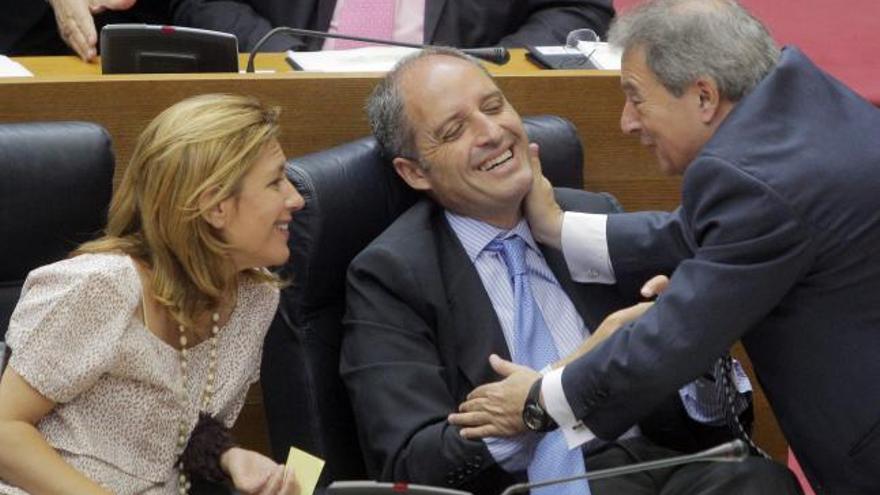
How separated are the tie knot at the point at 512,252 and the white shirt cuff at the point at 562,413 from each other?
321 millimetres

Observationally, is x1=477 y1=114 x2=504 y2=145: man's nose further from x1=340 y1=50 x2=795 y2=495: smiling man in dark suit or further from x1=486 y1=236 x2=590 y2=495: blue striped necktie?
x1=486 y1=236 x2=590 y2=495: blue striped necktie

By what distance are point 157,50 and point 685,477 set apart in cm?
120

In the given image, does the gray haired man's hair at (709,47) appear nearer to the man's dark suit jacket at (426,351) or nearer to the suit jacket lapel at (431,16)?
the man's dark suit jacket at (426,351)

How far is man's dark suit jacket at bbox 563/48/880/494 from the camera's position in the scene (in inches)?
87.4

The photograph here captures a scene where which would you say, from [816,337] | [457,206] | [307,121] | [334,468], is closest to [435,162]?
[457,206]

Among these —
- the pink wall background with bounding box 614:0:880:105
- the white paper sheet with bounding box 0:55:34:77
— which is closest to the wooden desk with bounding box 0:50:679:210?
the white paper sheet with bounding box 0:55:34:77

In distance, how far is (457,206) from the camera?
2678mm

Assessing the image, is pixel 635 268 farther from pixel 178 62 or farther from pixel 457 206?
pixel 178 62

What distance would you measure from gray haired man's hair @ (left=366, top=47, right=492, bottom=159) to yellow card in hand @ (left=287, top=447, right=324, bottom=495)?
1.91 feet

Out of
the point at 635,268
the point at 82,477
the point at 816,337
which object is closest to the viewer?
the point at 82,477

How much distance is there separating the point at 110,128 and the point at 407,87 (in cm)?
49

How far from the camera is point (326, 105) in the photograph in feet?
9.33

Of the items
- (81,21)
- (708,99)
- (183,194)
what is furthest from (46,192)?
(81,21)

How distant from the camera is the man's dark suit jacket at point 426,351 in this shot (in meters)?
2.43
